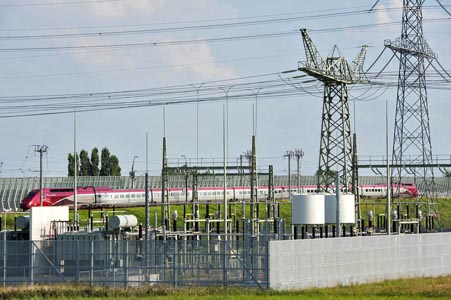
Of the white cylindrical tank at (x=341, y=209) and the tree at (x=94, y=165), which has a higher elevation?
the tree at (x=94, y=165)

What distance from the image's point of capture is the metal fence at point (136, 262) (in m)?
39.8

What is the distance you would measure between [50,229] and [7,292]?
1465cm

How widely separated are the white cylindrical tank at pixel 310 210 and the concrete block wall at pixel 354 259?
5.11 metres

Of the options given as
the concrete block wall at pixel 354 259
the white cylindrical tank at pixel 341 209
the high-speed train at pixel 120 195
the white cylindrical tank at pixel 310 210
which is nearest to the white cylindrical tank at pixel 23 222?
the white cylindrical tank at pixel 310 210

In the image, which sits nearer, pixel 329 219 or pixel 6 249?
pixel 6 249

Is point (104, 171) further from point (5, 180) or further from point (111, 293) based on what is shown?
point (111, 293)

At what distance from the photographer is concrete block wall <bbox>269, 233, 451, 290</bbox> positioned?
39.8 metres

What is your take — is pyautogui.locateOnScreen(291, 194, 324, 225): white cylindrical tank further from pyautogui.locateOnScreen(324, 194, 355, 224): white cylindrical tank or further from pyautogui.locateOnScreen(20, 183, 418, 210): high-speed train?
pyautogui.locateOnScreen(20, 183, 418, 210): high-speed train

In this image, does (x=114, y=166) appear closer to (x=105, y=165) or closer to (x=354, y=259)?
(x=105, y=165)

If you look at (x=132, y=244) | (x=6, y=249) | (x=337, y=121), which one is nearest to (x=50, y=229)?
(x=6, y=249)

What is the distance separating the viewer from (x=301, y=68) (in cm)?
6009

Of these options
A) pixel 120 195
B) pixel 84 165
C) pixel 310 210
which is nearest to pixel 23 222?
pixel 310 210

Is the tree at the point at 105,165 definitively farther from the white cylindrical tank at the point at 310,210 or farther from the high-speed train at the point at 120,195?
the white cylindrical tank at the point at 310,210

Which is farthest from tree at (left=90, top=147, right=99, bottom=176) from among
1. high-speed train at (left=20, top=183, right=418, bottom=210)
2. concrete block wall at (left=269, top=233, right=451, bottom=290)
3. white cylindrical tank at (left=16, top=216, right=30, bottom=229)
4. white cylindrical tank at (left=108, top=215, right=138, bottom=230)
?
concrete block wall at (left=269, top=233, right=451, bottom=290)
